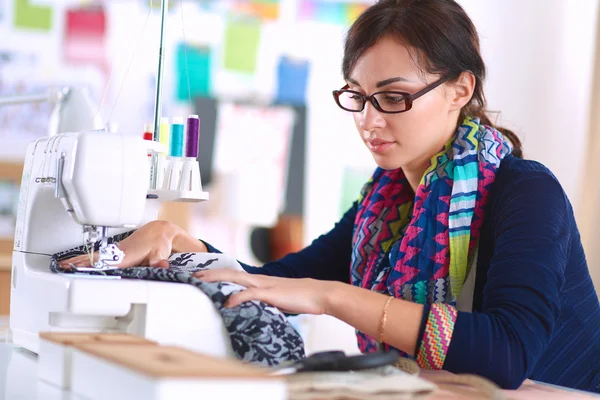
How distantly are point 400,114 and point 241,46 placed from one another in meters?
2.64

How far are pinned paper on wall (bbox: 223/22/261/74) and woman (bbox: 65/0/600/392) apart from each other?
7.88 feet

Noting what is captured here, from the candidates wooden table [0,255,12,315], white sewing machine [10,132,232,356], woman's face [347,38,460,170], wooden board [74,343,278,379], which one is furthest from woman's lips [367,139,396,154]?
wooden table [0,255,12,315]

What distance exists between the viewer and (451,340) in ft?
4.37

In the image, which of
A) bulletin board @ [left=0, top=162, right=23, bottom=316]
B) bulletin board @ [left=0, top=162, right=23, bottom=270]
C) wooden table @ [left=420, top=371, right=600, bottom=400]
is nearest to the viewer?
wooden table @ [left=420, top=371, right=600, bottom=400]

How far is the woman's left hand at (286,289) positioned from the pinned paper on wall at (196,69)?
2771 mm

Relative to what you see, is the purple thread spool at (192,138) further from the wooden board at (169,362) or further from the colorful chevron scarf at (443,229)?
the wooden board at (169,362)

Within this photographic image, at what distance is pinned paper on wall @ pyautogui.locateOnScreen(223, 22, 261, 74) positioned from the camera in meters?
4.16

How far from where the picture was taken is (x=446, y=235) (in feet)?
5.46

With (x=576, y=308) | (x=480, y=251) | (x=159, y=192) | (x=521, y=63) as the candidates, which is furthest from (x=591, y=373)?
(x=521, y=63)

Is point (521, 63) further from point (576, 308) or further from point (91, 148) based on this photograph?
point (91, 148)

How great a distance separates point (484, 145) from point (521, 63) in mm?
2394

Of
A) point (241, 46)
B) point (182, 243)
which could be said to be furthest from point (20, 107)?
point (182, 243)

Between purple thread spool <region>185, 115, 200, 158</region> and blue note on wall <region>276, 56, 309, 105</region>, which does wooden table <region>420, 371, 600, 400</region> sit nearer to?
purple thread spool <region>185, 115, 200, 158</region>

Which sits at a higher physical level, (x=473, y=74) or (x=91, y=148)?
(x=473, y=74)
